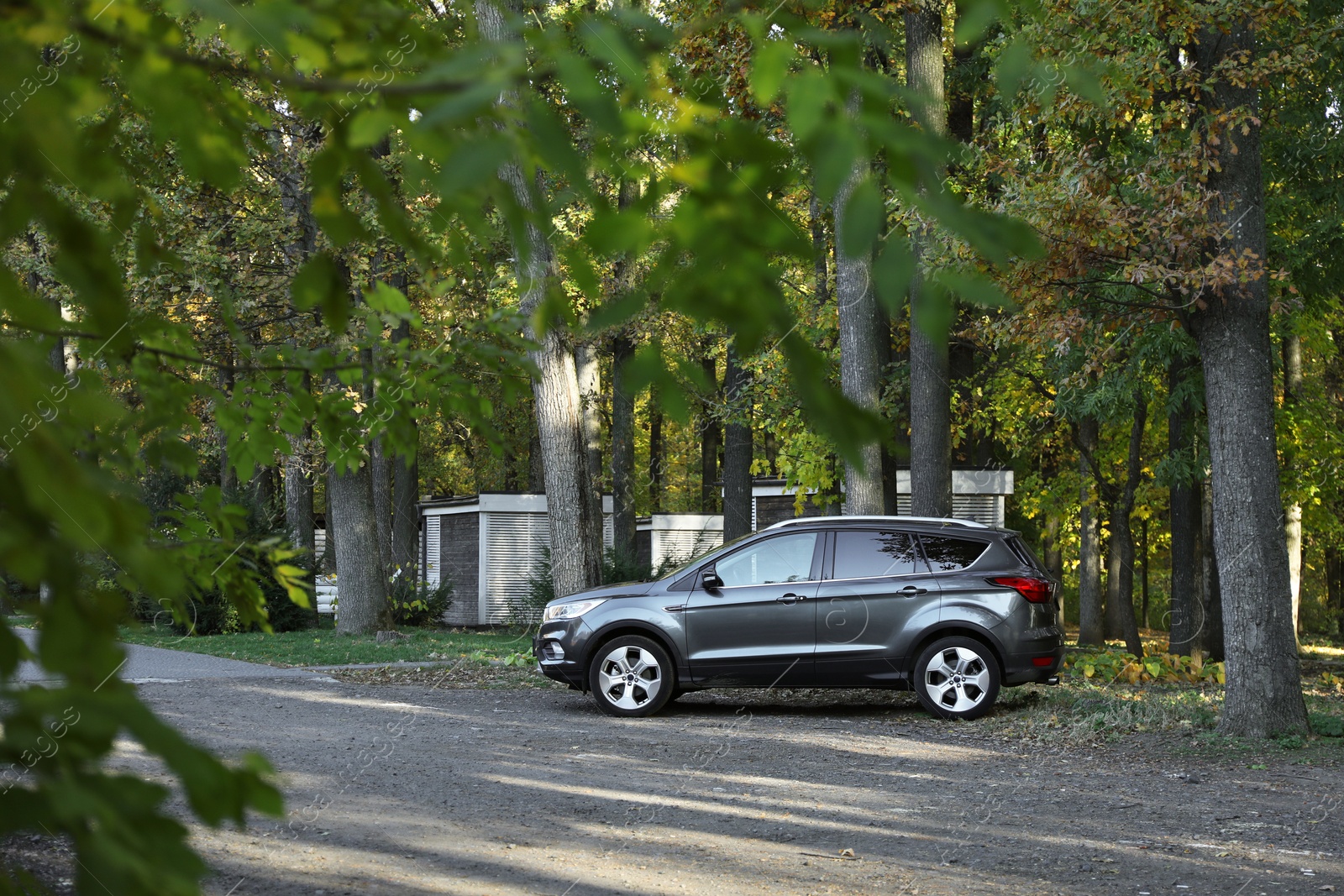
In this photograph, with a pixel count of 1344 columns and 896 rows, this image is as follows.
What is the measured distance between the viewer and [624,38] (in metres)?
1.79

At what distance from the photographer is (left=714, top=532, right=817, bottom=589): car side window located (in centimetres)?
1203

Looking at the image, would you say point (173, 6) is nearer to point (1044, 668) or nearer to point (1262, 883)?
point (1262, 883)

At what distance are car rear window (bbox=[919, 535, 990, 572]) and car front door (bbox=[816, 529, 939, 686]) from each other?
15 cm

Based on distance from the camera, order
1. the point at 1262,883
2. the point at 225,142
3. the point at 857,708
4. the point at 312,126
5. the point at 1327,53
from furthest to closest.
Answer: the point at 312,126
the point at 1327,53
the point at 857,708
the point at 1262,883
the point at 225,142

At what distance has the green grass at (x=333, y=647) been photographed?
17.8 meters

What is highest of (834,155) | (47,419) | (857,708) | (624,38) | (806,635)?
(624,38)

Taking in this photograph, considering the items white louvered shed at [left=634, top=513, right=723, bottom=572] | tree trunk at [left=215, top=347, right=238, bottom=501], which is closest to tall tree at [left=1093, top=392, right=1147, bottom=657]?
white louvered shed at [left=634, top=513, right=723, bottom=572]

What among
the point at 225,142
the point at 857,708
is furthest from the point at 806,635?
the point at 225,142

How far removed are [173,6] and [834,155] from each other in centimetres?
115

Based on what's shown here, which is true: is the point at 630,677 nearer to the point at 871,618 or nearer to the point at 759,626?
the point at 759,626

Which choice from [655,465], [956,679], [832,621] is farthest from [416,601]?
[655,465]

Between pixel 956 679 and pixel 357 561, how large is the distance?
44.5 ft

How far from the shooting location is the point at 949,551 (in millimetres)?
12008

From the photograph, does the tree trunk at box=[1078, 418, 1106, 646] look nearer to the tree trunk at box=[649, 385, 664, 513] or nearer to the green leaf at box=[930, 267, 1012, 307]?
the tree trunk at box=[649, 385, 664, 513]
